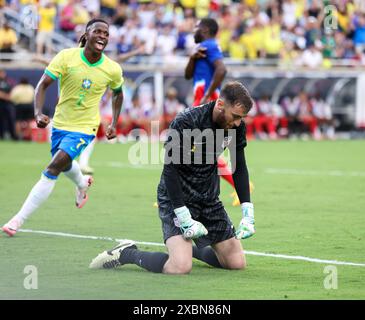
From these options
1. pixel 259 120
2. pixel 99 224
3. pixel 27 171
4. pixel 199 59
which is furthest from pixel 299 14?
pixel 99 224

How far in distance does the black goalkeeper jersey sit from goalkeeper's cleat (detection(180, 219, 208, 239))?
43 cm

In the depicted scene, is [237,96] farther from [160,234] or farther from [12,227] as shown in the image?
[12,227]

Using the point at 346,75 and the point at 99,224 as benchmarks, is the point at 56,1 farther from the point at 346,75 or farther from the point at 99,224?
the point at 99,224

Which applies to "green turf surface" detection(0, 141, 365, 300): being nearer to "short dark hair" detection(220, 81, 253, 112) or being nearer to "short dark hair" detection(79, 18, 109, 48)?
"short dark hair" detection(220, 81, 253, 112)

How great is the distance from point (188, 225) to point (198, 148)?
0.75m

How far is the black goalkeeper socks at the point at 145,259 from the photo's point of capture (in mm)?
8930

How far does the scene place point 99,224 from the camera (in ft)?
40.6

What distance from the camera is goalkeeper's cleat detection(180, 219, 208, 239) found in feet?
28.1

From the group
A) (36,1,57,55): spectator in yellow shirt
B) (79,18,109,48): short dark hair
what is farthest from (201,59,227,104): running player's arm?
(36,1,57,55): spectator in yellow shirt

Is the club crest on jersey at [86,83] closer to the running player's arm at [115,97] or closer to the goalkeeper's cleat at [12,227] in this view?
the running player's arm at [115,97]

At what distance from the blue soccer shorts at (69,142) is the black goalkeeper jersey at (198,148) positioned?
2493 mm

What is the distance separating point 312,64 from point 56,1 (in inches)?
364

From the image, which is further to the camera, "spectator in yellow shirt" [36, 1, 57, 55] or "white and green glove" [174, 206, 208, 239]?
"spectator in yellow shirt" [36, 1, 57, 55]

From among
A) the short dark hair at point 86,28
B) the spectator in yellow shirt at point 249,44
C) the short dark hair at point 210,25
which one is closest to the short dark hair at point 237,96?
the short dark hair at point 86,28
